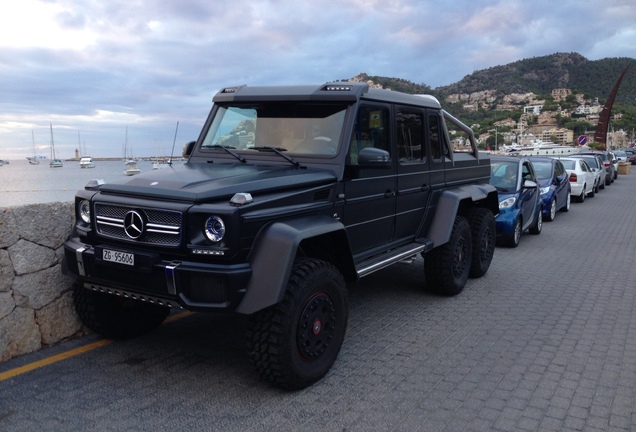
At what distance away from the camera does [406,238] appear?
601 centimetres

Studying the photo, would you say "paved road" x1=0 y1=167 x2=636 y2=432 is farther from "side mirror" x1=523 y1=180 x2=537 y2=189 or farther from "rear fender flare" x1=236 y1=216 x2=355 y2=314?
"side mirror" x1=523 y1=180 x2=537 y2=189

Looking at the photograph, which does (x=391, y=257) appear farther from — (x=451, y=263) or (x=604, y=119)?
(x=604, y=119)

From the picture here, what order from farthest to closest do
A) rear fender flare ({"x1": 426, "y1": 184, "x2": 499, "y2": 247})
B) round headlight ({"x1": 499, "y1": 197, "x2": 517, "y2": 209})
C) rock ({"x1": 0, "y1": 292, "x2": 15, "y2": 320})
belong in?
1. round headlight ({"x1": 499, "y1": 197, "x2": 517, "y2": 209})
2. rear fender flare ({"x1": 426, "y1": 184, "x2": 499, "y2": 247})
3. rock ({"x1": 0, "y1": 292, "x2": 15, "y2": 320})

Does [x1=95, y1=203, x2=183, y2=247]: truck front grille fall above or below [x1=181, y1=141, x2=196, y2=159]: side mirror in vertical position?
below

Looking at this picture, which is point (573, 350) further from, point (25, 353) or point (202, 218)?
point (25, 353)

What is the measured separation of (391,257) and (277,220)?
5.88ft

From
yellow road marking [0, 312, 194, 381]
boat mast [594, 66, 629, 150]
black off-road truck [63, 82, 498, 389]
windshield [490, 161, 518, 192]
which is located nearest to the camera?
black off-road truck [63, 82, 498, 389]

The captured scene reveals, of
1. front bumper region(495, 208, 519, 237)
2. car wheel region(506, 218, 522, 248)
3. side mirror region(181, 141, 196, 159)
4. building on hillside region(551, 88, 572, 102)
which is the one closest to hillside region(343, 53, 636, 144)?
building on hillside region(551, 88, 572, 102)

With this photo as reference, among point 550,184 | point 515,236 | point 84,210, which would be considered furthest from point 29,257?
point 550,184

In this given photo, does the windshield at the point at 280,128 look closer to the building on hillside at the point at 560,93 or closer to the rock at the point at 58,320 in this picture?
the rock at the point at 58,320

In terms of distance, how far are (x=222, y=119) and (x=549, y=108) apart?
130085mm

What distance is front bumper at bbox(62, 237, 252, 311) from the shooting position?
3.64 meters

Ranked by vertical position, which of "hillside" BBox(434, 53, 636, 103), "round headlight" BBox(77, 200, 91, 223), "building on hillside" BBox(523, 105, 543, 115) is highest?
"hillside" BBox(434, 53, 636, 103)

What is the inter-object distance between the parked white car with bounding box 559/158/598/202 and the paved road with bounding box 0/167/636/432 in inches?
563
